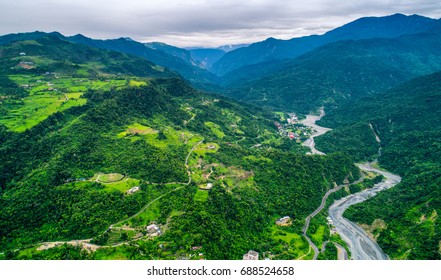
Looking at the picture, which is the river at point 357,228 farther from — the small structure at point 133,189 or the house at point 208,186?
the small structure at point 133,189

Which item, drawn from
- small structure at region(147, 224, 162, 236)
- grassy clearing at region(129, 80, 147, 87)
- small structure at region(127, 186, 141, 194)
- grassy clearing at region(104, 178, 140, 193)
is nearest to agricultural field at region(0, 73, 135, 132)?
grassy clearing at region(129, 80, 147, 87)

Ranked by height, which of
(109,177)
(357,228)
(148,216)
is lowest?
(357,228)

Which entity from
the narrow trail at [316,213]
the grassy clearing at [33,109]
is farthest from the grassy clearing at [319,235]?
the grassy clearing at [33,109]

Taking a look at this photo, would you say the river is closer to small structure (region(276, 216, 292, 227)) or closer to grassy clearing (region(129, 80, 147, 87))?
small structure (region(276, 216, 292, 227))

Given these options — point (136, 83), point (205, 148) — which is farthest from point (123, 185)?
point (136, 83)

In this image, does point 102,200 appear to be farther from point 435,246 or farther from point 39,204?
point 435,246

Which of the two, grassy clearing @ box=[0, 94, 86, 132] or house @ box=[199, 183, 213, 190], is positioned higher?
grassy clearing @ box=[0, 94, 86, 132]

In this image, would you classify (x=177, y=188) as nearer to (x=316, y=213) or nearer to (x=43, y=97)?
(x=316, y=213)
